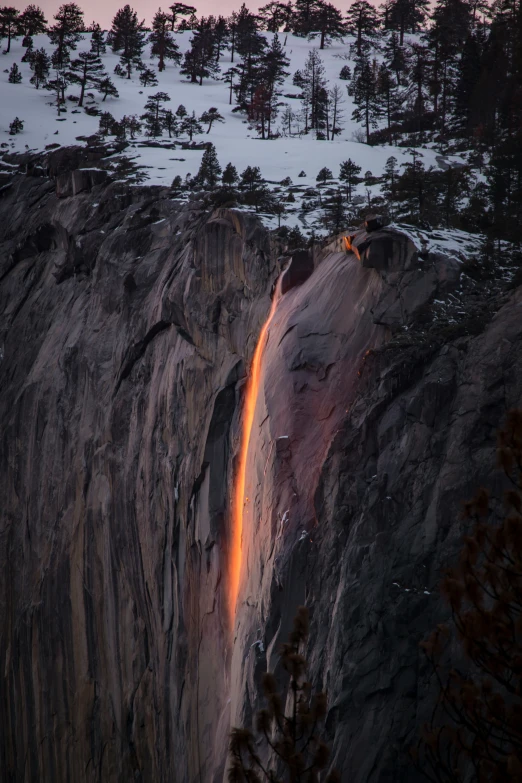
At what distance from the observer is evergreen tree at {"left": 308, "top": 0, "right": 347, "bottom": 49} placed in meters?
81.3

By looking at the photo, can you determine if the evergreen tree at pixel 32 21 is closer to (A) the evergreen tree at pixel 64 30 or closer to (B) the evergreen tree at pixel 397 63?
(A) the evergreen tree at pixel 64 30

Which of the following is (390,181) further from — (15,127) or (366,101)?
(15,127)

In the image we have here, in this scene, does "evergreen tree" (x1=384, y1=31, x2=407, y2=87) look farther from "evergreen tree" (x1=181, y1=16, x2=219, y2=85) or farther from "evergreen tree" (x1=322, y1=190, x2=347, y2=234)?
"evergreen tree" (x1=322, y1=190, x2=347, y2=234)

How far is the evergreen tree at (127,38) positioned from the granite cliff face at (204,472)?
129ft

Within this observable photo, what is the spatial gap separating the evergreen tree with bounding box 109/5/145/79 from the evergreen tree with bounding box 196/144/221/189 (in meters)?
38.5

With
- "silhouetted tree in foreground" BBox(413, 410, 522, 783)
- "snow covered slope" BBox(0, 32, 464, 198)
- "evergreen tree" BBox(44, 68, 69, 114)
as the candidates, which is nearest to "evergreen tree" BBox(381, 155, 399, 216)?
"snow covered slope" BBox(0, 32, 464, 198)

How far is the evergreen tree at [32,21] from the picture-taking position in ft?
264

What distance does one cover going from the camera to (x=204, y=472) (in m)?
21.8

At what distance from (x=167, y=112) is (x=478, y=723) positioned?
165 feet

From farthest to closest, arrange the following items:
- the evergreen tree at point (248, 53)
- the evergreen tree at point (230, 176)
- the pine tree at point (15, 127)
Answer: the evergreen tree at point (248, 53), the pine tree at point (15, 127), the evergreen tree at point (230, 176)

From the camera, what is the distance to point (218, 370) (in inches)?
915

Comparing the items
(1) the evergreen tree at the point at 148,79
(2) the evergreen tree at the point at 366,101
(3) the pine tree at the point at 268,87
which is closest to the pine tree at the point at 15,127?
(3) the pine tree at the point at 268,87

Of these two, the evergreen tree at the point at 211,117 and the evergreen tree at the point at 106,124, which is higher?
Result: the evergreen tree at the point at 211,117

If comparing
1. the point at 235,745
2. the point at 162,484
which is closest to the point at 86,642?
the point at 162,484
